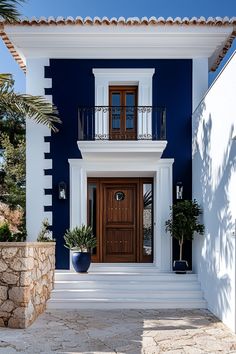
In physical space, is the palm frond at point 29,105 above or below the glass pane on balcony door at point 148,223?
above

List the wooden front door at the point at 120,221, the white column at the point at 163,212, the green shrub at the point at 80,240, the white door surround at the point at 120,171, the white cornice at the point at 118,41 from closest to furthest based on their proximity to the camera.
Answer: the green shrub at the point at 80,240
the white cornice at the point at 118,41
the white column at the point at 163,212
the white door surround at the point at 120,171
the wooden front door at the point at 120,221

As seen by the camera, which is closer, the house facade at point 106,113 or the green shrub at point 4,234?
the green shrub at point 4,234

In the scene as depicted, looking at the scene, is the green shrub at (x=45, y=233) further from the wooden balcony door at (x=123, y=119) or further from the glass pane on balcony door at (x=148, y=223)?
the wooden balcony door at (x=123, y=119)

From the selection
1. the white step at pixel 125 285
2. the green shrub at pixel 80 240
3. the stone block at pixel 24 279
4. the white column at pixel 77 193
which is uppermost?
the white column at pixel 77 193

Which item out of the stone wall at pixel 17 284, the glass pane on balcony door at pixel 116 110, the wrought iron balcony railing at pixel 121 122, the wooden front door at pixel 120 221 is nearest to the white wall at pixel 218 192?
the wrought iron balcony railing at pixel 121 122

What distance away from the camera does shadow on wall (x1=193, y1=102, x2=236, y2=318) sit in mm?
7074

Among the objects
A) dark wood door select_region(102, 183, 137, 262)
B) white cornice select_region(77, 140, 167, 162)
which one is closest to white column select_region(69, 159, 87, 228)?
white cornice select_region(77, 140, 167, 162)

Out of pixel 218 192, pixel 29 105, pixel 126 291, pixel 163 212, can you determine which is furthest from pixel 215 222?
pixel 29 105

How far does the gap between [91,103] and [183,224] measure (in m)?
3.80

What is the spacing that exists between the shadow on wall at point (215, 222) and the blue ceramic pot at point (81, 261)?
8.37ft

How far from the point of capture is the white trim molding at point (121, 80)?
34.0 ft

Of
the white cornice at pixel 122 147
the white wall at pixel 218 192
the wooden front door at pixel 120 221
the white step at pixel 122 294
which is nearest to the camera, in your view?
the white wall at pixel 218 192

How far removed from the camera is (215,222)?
8031 millimetres

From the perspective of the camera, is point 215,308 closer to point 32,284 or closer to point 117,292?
point 117,292
